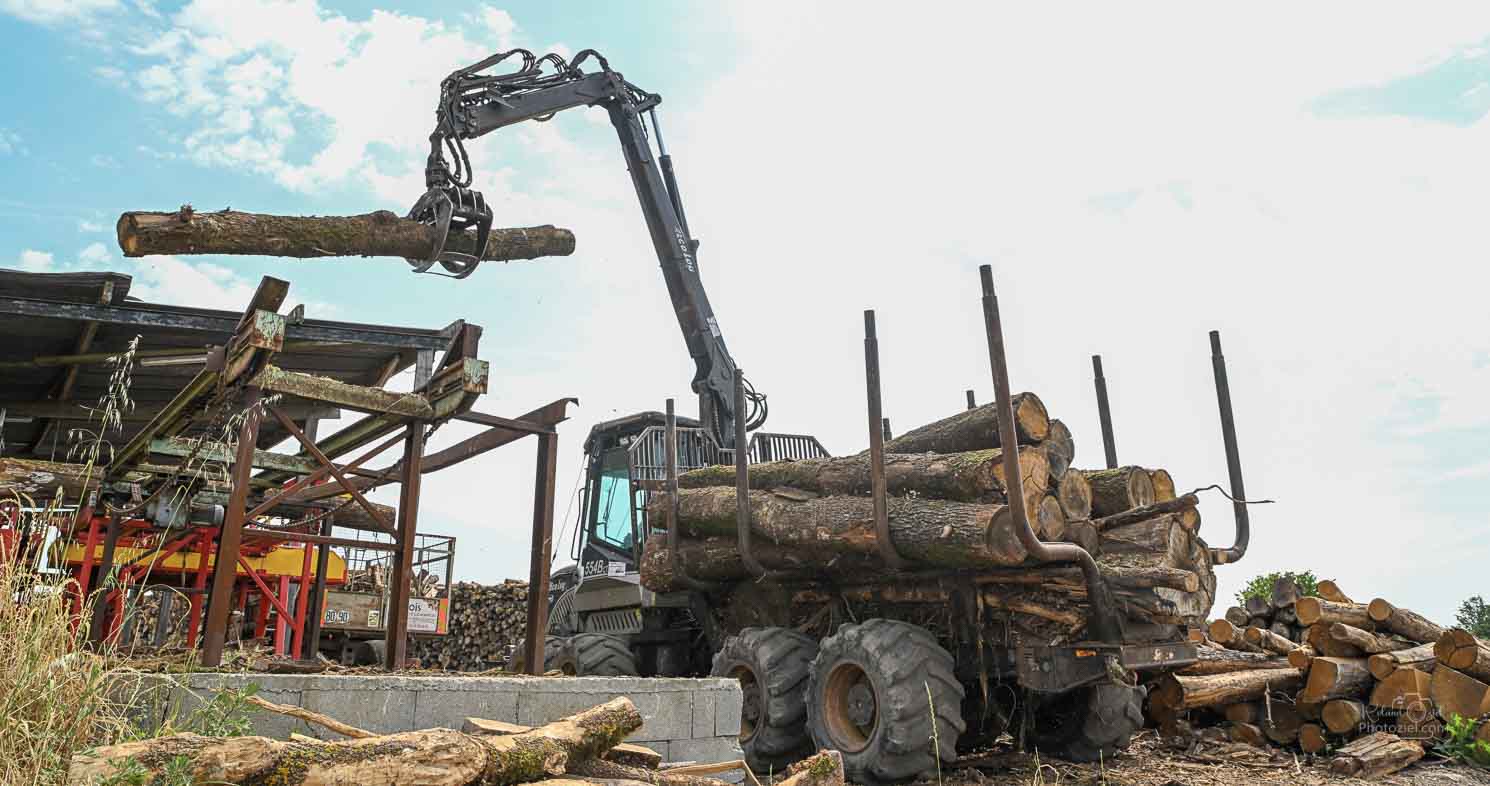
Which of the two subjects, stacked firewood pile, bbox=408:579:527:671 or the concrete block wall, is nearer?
the concrete block wall

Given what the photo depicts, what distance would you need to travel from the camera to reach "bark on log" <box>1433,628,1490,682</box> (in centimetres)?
836

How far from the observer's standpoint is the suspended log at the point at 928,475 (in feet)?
22.1

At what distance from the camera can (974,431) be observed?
741 cm

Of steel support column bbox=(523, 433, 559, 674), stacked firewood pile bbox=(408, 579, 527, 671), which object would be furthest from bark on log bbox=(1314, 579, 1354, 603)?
stacked firewood pile bbox=(408, 579, 527, 671)

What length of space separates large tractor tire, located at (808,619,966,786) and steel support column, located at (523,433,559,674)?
6.59 ft

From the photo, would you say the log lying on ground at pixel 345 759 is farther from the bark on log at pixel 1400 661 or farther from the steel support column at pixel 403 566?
the bark on log at pixel 1400 661

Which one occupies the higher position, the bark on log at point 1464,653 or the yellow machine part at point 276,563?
the yellow machine part at point 276,563

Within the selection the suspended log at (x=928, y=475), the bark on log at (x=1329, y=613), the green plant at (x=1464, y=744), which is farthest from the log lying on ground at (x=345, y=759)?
the bark on log at (x=1329, y=613)

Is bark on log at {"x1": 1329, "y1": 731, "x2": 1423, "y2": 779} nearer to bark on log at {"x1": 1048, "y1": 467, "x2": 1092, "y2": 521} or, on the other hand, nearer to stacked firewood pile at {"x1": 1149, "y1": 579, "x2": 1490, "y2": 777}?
stacked firewood pile at {"x1": 1149, "y1": 579, "x2": 1490, "y2": 777}

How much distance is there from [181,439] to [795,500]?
518cm

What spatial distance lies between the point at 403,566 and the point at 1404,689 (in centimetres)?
798

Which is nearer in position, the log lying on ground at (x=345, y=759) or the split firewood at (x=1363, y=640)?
the log lying on ground at (x=345, y=759)

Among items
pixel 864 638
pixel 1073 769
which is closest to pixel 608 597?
pixel 864 638

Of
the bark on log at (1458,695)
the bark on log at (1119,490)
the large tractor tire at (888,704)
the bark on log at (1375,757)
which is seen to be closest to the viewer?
the large tractor tire at (888,704)
